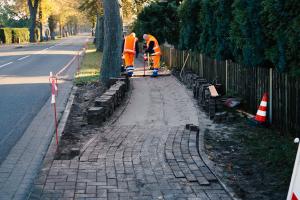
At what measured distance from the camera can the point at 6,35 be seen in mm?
68500

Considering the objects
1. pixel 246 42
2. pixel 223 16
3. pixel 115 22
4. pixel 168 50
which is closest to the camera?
pixel 246 42

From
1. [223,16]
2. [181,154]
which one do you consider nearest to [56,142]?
[181,154]

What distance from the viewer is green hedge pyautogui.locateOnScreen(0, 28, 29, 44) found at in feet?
223

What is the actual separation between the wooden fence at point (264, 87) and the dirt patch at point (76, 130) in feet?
11.4

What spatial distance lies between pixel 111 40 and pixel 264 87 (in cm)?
842

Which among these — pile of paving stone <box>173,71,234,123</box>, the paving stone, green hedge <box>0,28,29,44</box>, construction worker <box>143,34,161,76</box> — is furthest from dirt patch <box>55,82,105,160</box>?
green hedge <box>0,28,29,44</box>

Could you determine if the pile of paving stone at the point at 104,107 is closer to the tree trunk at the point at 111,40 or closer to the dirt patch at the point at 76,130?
the dirt patch at the point at 76,130

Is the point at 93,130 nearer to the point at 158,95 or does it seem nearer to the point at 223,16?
the point at 158,95

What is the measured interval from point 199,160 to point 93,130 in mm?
2984

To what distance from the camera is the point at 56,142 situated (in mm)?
8398

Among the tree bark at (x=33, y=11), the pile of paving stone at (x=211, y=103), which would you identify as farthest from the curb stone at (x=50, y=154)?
the tree bark at (x=33, y=11)

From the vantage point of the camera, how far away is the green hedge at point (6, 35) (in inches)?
2667

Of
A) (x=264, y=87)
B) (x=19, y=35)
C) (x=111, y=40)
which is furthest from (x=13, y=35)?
(x=264, y=87)

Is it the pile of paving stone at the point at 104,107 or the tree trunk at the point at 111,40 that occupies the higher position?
the tree trunk at the point at 111,40
